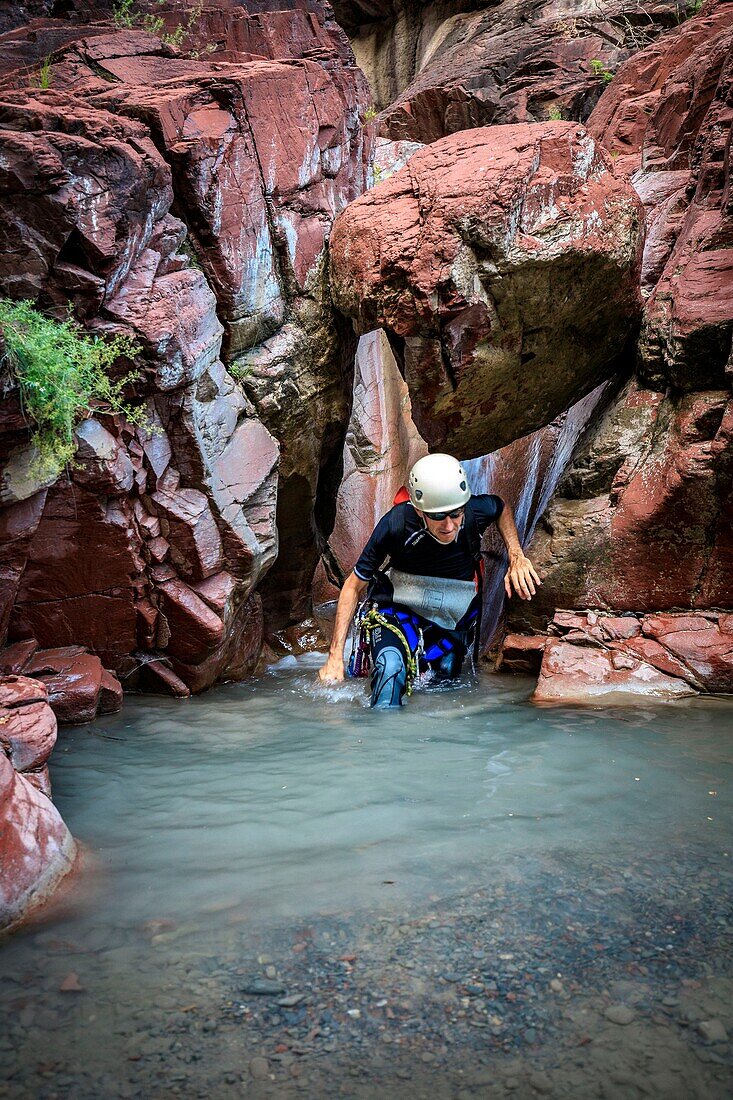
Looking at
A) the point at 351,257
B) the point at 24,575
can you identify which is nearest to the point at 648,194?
the point at 351,257

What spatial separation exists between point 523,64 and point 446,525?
30.2 ft

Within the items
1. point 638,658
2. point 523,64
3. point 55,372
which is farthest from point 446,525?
point 523,64

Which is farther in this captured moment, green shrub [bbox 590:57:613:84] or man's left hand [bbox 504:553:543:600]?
green shrub [bbox 590:57:613:84]

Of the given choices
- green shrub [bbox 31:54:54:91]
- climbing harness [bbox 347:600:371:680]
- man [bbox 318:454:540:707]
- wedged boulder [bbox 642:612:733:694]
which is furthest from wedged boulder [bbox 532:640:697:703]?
green shrub [bbox 31:54:54:91]

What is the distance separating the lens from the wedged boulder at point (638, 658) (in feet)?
16.7

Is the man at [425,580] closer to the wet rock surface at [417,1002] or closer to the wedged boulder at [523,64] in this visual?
the wet rock surface at [417,1002]

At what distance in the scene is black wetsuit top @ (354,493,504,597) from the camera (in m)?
5.83

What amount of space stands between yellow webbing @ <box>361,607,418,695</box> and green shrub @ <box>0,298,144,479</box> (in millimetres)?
2451

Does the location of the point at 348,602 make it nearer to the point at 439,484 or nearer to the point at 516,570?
the point at 439,484

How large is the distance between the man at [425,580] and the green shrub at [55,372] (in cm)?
215

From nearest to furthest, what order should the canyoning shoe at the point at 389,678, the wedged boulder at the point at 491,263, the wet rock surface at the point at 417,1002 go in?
the wet rock surface at the point at 417,1002, the wedged boulder at the point at 491,263, the canyoning shoe at the point at 389,678

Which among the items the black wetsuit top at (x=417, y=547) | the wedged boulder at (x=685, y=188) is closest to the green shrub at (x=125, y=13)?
the wedged boulder at (x=685, y=188)

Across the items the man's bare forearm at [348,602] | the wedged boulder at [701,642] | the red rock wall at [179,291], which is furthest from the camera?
the man's bare forearm at [348,602]

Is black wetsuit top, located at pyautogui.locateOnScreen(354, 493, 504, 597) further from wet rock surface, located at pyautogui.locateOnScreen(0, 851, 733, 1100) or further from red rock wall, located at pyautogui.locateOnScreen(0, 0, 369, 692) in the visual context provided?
wet rock surface, located at pyautogui.locateOnScreen(0, 851, 733, 1100)
